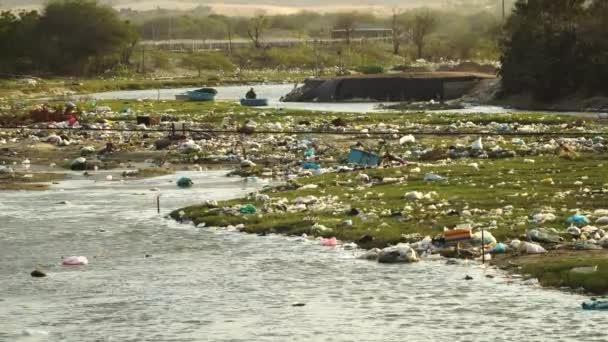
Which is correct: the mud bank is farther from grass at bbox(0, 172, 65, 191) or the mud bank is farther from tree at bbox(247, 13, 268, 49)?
tree at bbox(247, 13, 268, 49)

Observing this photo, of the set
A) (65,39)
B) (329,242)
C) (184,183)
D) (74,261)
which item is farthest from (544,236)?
(65,39)

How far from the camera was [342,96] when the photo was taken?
223 feet

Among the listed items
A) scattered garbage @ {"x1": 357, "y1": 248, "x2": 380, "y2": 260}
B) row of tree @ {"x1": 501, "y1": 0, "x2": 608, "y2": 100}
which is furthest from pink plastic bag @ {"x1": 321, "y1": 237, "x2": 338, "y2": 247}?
row of tree @ {"x1": 501, "y1": 0, "x2": 608, "y2": 100}

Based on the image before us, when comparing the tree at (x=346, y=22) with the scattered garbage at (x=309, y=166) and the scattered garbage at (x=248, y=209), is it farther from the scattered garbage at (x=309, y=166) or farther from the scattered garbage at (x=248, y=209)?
the scattered garbage at (x=248, y=209)

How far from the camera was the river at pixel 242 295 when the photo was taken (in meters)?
15.0

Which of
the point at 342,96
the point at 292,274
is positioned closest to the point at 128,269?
the point at 292,274

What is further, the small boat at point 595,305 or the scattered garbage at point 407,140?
the scattered garbage at point 407,140

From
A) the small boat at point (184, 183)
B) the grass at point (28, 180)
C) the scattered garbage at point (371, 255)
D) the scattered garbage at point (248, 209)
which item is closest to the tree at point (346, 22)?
the grass at point (28, 180)

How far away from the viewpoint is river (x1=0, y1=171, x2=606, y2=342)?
14969 millimetres

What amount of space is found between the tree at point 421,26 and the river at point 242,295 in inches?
4000

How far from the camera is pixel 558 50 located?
56469 mm

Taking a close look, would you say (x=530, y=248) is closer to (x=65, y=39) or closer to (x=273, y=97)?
(x=273, y=97)

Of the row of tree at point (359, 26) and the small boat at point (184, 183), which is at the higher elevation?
the row of tree at point (359, 26)

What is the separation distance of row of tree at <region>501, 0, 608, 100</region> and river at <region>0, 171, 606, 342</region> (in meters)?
34.7
